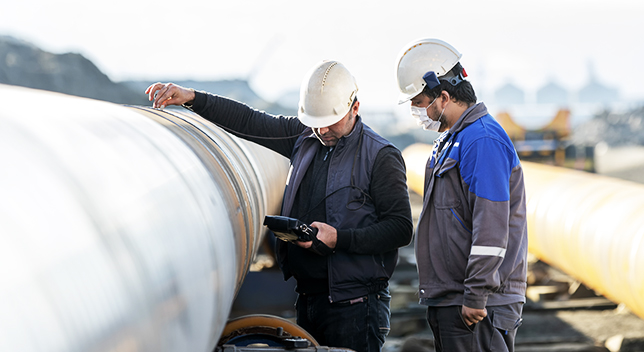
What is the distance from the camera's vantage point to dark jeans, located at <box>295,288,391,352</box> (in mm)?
2295

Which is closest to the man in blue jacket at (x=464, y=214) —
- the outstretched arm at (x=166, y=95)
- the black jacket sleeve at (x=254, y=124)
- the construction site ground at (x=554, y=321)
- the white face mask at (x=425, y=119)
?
the white face mask at (x=425, y=119)

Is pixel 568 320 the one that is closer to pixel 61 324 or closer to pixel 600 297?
pixel 600 297

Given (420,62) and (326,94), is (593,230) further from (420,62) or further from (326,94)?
(326,94)

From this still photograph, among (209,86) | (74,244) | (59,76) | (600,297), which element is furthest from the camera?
(209,86)

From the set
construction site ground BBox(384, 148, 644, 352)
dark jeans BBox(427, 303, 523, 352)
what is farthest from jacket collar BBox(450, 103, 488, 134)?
construction site ground BBox(384, 148, 644, 352)

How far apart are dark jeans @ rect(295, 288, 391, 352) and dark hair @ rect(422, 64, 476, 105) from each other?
0.83 metres

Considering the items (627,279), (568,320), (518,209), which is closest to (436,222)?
(518,209)

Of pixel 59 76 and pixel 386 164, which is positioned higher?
pixel 59 76

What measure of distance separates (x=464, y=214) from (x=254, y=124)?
1.02 meters

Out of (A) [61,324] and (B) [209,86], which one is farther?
(B) [209,86]

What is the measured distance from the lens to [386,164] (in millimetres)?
2281

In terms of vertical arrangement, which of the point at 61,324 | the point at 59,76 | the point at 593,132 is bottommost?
the point at 593,132

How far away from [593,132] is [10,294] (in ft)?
99.8

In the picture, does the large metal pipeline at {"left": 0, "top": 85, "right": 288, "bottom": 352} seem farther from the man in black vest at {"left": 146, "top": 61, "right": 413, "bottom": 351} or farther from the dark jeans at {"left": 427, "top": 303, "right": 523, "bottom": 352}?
the dark jeans at {"left": 427, "top": 303, "right": 523, "bottom": 352}
